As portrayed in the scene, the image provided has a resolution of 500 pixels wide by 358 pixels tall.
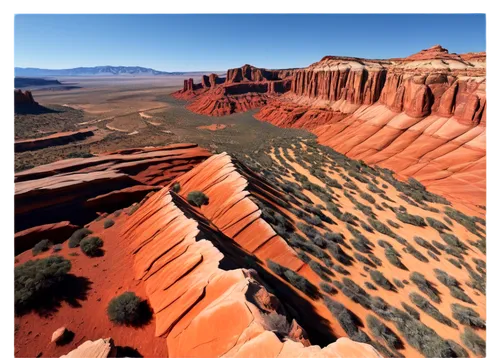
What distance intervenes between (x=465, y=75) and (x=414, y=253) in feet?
120

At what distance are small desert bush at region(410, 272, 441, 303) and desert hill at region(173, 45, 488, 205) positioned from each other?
18976 millimetres

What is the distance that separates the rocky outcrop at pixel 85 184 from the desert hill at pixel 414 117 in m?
31.3

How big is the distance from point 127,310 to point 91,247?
5.61 metres

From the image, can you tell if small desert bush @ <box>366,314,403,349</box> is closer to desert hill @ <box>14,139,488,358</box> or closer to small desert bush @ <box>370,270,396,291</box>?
desert hill @ <box>14,139,488,358</box>

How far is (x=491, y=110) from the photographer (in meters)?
5.05

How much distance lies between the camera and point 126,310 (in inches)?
323

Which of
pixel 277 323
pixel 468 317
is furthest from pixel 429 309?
pixel 277 323

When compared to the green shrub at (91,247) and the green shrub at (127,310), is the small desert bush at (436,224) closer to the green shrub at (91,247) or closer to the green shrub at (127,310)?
the green shrub at (127,310)

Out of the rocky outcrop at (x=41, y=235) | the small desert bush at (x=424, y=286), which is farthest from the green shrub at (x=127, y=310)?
the small desert bush at (x=424, y=286)

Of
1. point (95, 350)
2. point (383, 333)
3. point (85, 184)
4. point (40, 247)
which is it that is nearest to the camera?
point (95, 350)

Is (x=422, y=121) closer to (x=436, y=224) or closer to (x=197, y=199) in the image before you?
(x=436, y=224)

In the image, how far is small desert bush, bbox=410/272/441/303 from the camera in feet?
41.4
